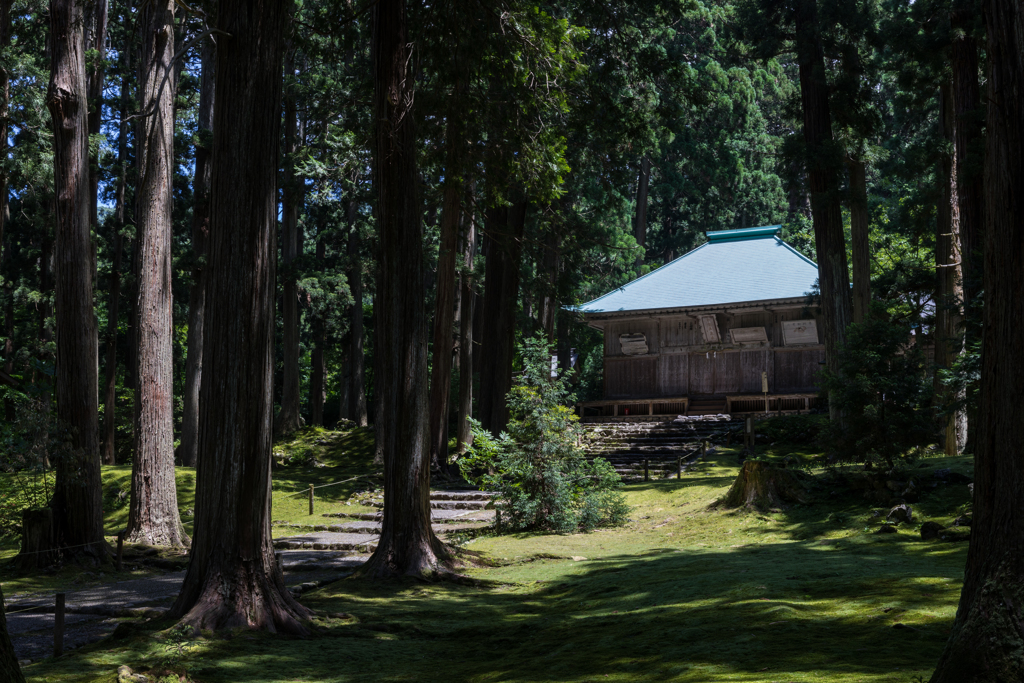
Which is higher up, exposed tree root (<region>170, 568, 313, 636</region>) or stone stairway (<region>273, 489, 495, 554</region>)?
exposed tree root (<region>170, 568, 313, 636</region>)

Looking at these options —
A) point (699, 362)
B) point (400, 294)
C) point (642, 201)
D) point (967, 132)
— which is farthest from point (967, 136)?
point (642, 201)

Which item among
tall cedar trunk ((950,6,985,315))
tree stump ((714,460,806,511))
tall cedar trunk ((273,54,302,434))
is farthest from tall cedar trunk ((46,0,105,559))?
tall cedar trunk ((273,54,302,434))

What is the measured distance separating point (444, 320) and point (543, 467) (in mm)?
5129

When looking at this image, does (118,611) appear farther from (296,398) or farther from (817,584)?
(296,398)

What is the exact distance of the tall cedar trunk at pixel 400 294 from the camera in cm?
1127

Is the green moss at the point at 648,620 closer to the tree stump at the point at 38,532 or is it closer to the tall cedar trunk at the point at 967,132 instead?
the tree stump at the point at 38,532

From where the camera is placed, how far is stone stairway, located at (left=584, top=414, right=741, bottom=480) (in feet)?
72.1

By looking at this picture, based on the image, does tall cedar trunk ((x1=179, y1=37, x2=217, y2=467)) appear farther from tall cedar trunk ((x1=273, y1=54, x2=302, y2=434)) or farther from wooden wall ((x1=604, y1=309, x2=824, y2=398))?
wooden wall ((x1=604, y1=309, x2=824, y2=398))

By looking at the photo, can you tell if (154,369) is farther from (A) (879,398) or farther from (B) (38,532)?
(A) (879,398)

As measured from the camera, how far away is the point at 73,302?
12.9 m

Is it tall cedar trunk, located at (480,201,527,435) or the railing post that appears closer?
the railing post

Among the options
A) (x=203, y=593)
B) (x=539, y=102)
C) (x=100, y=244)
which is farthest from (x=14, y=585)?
(x=100, y=244)

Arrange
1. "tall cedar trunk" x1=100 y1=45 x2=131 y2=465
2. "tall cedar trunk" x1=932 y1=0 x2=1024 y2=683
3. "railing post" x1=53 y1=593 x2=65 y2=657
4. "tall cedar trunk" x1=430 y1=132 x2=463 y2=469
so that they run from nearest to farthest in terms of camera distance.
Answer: "tall cedar trunk" x1=932 y1=0 x2=1024 y2=683 < "railing post" x1=53 y1=593 x2=65 y2=657 < "tall cedar trunk" x1=430 y1=132 x2=463 y2=469 < "tall cedar trunk" x1=100 y1=45 x2=131 y2=465

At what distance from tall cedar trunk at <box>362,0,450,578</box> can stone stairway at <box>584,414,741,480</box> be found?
10.6 m
